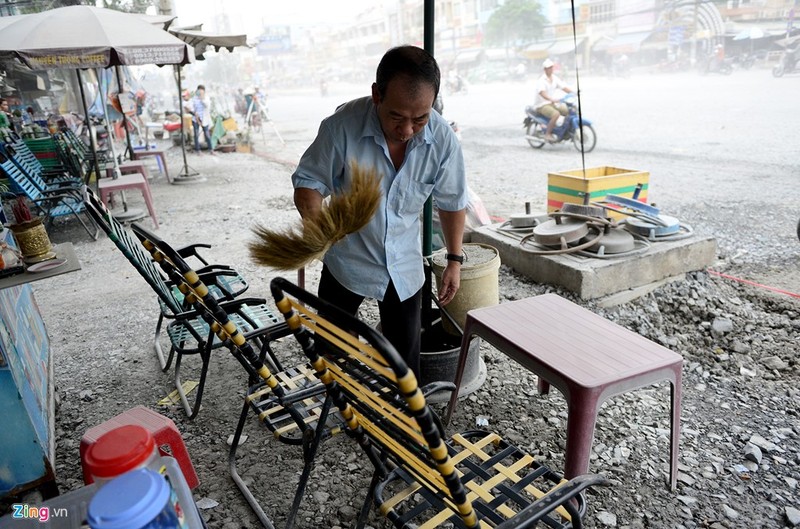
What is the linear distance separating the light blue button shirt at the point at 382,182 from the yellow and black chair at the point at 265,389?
1.33 feet

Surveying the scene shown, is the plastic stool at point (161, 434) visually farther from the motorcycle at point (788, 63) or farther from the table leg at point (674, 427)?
the motorcycle at point (788, 63)

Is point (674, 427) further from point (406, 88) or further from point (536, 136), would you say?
point (536, 136)

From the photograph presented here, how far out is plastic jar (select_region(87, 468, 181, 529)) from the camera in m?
0.78

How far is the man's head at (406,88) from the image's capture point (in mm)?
1715

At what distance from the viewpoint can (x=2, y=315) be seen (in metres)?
2.18

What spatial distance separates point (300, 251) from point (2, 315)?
59.4 inches

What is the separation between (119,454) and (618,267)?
12.1ft

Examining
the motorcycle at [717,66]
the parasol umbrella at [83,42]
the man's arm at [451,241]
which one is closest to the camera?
the man's arm at [451,241]

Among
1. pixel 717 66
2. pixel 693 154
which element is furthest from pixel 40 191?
pixel 717 66

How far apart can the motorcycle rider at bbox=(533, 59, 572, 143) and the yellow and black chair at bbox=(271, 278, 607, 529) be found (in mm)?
10106

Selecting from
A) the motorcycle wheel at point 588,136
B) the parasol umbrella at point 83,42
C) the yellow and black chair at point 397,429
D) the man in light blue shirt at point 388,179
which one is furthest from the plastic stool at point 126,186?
the motorcycle wheel at point 588,136

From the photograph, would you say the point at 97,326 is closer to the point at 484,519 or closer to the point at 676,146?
the point at 484,519

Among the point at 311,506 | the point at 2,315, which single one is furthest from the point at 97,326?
the point at 311,506

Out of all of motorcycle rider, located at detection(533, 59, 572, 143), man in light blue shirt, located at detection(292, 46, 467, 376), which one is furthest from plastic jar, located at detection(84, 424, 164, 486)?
motorcycle rider, located at detection(533, 59, 572, 143)
